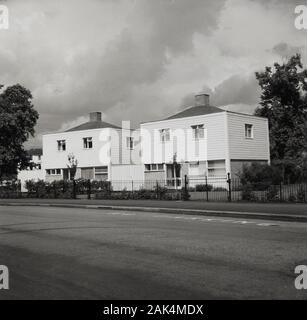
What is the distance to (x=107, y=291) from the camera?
6.18 metres

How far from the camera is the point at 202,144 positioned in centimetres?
3931

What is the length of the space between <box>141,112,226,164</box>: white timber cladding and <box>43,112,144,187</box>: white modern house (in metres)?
2.60

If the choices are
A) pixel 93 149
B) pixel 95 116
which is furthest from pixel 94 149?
pixel 95 116

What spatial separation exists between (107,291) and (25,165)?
120ft

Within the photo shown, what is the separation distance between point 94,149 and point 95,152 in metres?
0.33

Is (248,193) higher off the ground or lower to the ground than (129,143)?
lower

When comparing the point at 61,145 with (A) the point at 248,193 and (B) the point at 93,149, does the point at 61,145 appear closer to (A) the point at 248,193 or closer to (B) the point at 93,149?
(B) the point at 93,149

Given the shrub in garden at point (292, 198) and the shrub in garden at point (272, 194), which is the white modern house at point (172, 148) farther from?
the shrub in garden at point (292, 198)

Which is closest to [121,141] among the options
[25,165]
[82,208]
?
[25,165]

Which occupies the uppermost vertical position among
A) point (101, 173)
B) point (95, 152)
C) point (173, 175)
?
point (95, 152)

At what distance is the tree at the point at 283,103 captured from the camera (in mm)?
49469

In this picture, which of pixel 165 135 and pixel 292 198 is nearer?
pixel 292 198

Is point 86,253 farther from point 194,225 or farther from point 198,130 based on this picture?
point 198,130
